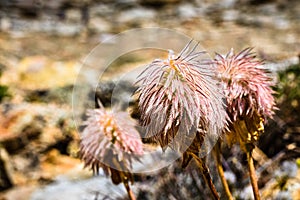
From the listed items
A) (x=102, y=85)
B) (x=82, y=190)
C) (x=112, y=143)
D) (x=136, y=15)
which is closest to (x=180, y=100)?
(x=112, y=143)

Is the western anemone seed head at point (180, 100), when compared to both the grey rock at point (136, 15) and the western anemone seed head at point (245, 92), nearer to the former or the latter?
the western anemone seed head at point (245, 92)

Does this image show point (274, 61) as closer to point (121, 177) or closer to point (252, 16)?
point (121, 177)

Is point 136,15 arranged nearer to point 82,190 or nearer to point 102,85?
point 102,85

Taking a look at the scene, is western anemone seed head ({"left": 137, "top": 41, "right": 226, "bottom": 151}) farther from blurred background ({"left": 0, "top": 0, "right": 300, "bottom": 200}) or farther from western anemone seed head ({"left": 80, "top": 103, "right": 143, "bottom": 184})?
blurred background ({"left": 0, "top": 0, "right": 300, "bottom": 200})

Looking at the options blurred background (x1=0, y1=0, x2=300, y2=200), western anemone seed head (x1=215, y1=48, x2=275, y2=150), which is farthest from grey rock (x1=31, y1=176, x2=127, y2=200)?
western anemone seed head (x1=215, y1=48, x2=275, y2=150)

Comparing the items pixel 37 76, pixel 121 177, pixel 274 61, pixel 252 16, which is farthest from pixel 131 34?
pixel 121 177

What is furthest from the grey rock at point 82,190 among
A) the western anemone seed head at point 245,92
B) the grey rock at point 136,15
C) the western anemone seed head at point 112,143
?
the grey rock at point 136,15
